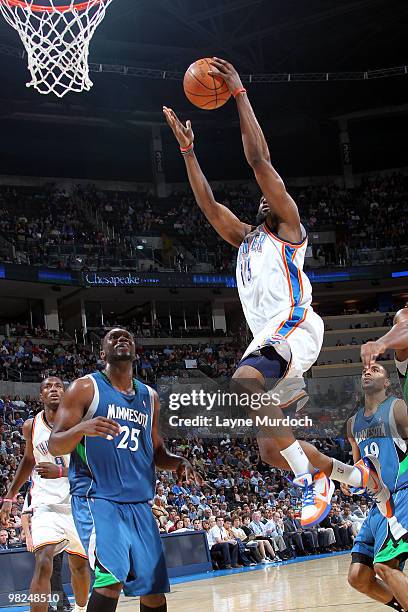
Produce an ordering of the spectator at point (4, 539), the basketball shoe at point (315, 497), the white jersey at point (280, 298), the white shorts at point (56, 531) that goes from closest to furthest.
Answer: the basketball shoe at point (315, 497)
the white jersey at point (280, 298)
the white shorts at point (56, 531)
the spectator at point (4, 539)

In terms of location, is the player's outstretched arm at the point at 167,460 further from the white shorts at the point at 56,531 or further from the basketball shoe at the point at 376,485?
the white shorts at the point at 56,531

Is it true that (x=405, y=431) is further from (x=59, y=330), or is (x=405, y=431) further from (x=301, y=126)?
(x=301, y=126)

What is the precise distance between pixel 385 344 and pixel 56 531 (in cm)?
418

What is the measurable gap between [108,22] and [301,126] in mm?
10796

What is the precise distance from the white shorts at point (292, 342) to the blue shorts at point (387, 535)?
1129 mm

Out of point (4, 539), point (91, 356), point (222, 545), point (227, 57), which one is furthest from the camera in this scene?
point (227, 57)

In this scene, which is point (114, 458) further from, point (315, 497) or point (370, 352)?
point (370, 352)

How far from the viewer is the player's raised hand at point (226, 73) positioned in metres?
5.94

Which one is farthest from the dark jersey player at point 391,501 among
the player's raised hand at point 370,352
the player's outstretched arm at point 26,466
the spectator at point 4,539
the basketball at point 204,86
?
the spectator at point 4,539

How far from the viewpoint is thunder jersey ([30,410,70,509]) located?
25.6ft

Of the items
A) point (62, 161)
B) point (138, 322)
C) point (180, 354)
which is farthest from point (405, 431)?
point (62, 161)

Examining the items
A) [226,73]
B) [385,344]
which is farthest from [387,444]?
[226,73]

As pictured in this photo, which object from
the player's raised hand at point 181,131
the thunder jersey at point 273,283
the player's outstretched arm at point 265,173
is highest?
the player's raised hand at point 181,131

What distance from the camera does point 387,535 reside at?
6062 mm
